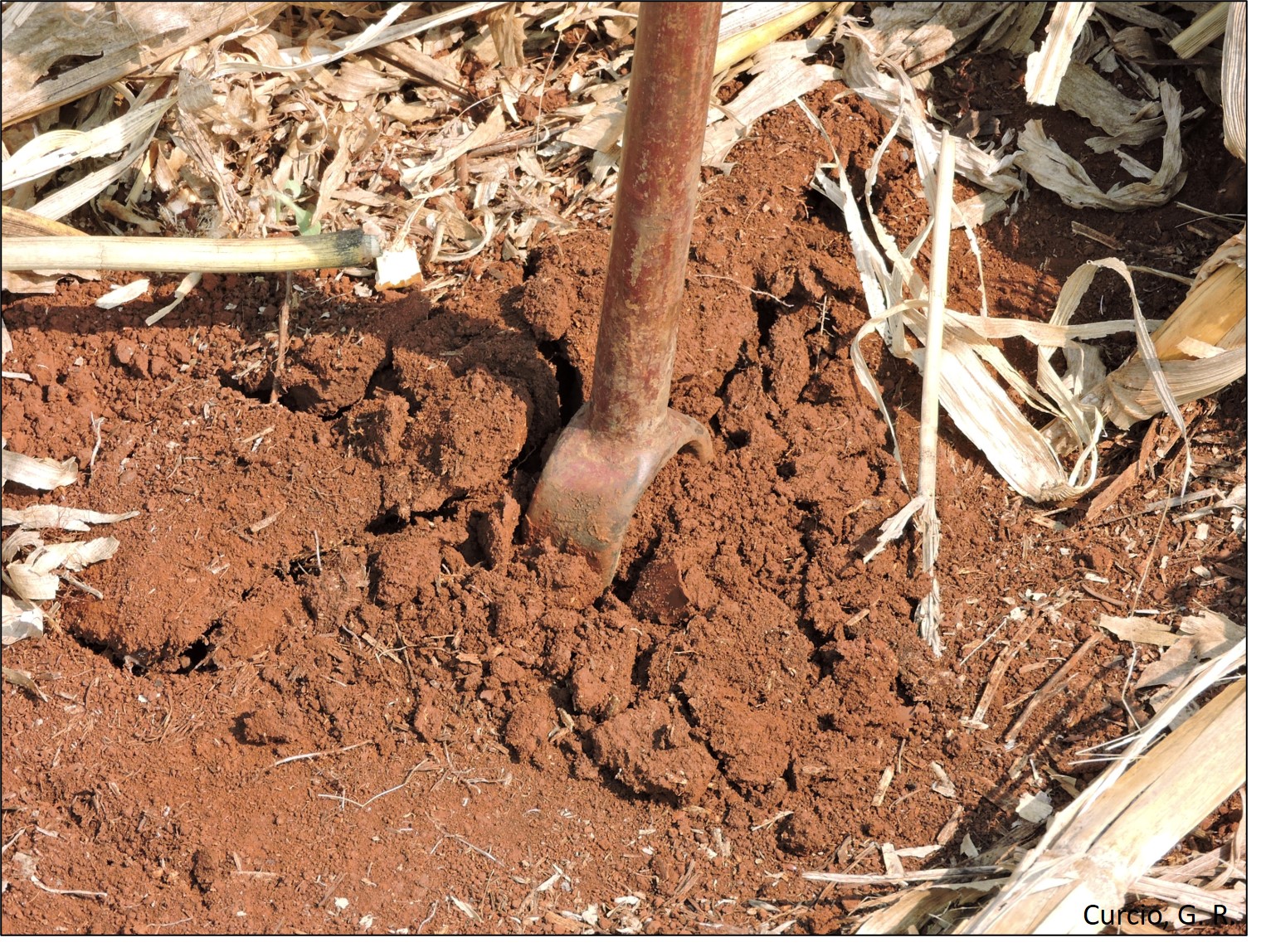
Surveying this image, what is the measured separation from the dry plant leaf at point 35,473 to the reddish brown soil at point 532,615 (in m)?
0.04

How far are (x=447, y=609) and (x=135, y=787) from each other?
653mm

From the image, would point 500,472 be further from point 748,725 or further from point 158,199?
point 158,199

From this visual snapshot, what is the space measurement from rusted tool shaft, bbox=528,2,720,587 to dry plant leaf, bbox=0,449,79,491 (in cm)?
102

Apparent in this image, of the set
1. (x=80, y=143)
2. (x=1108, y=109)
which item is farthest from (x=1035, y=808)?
(x=80, y=143)

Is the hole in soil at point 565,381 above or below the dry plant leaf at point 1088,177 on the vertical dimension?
below

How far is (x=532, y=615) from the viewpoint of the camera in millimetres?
2148

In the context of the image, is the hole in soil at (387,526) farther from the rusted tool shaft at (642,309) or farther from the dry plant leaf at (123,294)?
the dry plant leaf at (123,294)

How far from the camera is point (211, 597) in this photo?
2.20m

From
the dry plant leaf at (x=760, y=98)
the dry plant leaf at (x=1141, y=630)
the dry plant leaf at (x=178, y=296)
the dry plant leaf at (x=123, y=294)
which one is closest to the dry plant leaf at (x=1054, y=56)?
the dry plant leaf at (x=760, y=98)

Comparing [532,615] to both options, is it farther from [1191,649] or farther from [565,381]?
[1191,649]

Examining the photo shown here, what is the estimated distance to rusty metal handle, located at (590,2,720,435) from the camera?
1.68 metres

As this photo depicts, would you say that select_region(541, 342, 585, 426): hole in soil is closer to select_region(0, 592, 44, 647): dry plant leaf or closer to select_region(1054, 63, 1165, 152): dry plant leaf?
select_region(0, 592, 44, 647): dry plant leaf

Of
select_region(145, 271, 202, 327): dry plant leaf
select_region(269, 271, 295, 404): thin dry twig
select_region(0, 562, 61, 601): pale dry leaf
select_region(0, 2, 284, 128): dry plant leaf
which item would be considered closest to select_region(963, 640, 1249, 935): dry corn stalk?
select_region(269, 271, 295, 404): thin dry twig

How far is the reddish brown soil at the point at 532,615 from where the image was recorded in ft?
6.55
